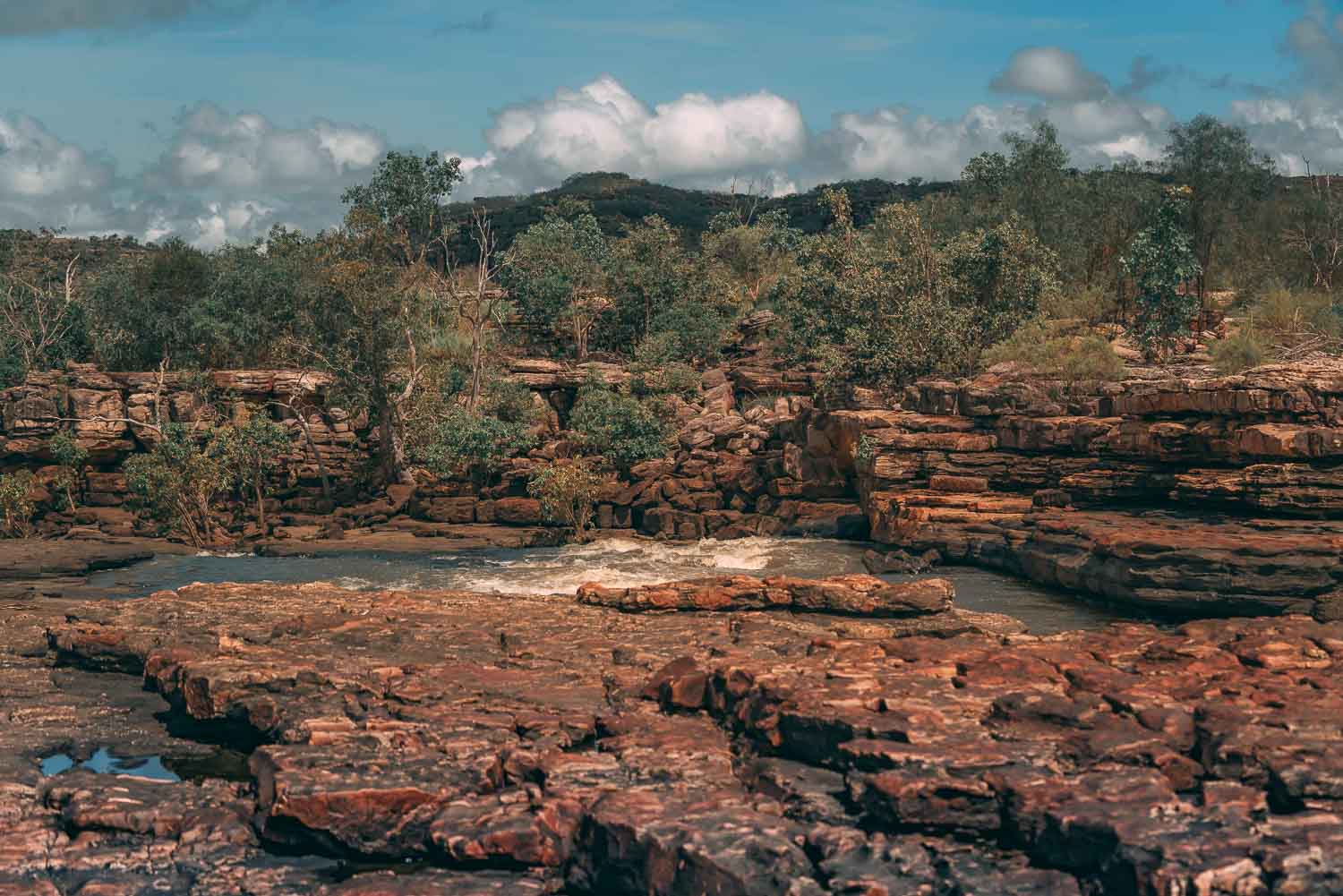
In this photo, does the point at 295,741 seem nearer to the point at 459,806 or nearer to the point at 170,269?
the point at 459,806

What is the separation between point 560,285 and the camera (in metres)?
45.4

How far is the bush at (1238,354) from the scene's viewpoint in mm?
28750

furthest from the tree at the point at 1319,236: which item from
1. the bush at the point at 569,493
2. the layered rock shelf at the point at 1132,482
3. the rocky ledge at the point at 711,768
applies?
the rocky ledge at the point at 711,768

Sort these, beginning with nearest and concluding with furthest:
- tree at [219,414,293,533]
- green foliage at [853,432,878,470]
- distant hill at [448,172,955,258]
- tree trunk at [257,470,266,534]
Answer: green foliage at [853,432,878,470] → tree trunk at [257,470,266,534] → tree at [219,414,293,533] → distant hill at [448,172,955,258]

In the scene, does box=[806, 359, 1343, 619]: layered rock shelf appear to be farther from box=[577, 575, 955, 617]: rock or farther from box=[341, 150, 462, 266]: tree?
box=[341, 150, 462, 266]: tree

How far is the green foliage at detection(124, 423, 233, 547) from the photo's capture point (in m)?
32.8

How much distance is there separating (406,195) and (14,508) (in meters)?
14.8

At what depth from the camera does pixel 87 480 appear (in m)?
37.5

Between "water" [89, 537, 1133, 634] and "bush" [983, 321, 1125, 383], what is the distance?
Answer: 6697 millimetres

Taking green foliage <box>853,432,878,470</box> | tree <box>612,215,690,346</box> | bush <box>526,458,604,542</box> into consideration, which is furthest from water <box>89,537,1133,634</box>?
tree <box>612,215,690,346</box>

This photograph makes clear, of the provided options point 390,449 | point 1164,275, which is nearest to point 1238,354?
point 1164,275

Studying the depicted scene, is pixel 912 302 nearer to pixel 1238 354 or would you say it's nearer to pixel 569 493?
pixel 1238 354

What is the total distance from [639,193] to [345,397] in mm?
66865

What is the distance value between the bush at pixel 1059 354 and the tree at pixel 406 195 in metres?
18.2
